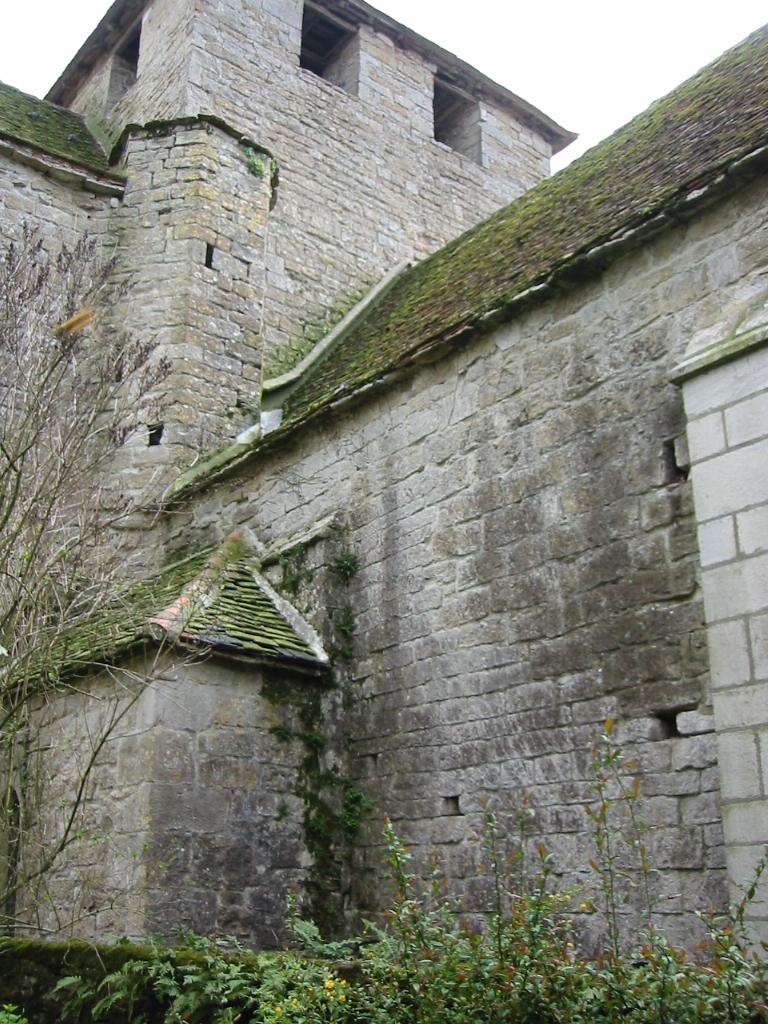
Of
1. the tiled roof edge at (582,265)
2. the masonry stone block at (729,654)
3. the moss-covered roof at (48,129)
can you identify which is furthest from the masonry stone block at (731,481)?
the moss-covered roof at (48,129)

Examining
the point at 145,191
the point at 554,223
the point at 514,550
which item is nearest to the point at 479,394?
the point at 514,550

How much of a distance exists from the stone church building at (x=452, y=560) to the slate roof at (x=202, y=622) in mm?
32

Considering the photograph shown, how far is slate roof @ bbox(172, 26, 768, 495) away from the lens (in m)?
6.45

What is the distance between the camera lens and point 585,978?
11.5 feet

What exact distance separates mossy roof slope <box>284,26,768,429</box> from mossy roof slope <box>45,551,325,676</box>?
5.09ft

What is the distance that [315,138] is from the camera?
13.6 metres

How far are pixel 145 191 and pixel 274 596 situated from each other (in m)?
5.41

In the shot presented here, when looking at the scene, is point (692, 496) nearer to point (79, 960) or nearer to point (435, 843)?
point (435, 843)

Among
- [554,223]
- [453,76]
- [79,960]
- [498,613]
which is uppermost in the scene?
[453,76]

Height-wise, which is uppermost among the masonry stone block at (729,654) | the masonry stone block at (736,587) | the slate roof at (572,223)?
the slate roof at (572,223)

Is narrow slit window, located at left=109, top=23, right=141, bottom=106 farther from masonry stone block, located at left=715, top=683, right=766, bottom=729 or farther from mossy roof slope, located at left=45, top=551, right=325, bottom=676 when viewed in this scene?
Result: masonry stone block, located at left=715, top=683, right=766, bottom=729

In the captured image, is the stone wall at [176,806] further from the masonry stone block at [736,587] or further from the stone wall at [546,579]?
the masonry stone block at [736,587]

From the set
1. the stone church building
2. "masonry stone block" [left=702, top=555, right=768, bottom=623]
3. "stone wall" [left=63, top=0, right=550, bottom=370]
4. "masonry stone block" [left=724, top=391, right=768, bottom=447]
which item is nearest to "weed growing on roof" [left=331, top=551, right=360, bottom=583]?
the stone church building

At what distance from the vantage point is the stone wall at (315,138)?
1266cm
